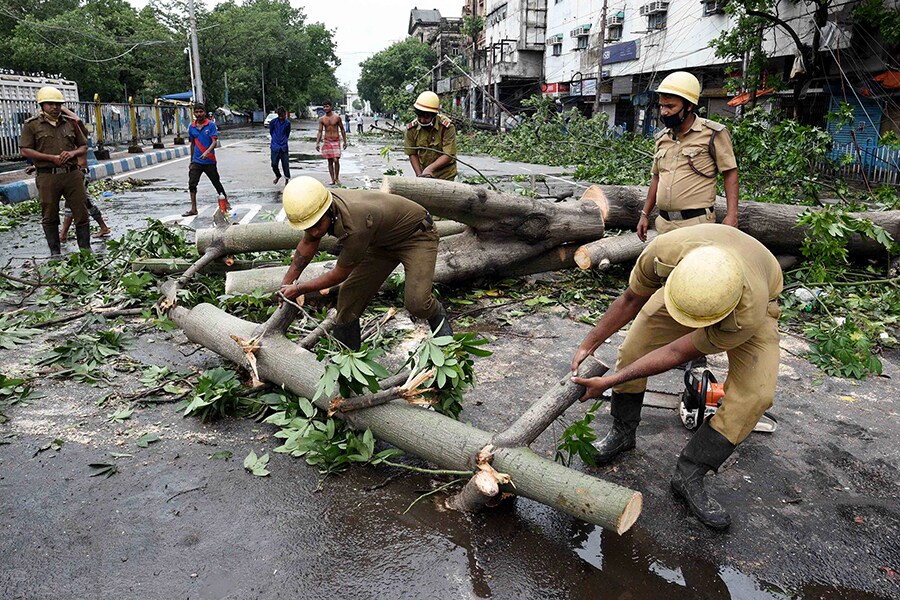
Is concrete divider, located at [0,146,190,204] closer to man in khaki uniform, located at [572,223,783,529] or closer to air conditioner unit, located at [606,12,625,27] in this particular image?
man in khaki uniform, located at [572,223,783,529]

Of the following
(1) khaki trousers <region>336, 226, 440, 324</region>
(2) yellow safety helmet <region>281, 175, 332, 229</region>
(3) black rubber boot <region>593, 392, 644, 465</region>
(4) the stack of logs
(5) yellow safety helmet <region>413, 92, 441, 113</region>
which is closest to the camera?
(4) the stack of logs

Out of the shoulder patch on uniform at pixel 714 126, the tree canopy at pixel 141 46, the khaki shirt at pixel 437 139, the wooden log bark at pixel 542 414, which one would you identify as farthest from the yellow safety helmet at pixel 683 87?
the tree canopy at pixel 141 46

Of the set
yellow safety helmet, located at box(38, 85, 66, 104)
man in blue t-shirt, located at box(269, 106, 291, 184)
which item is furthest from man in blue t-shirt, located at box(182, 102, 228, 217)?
yellow safety helmet, located at box(38, 85, 66, 104)

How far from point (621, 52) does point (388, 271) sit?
27691 mm

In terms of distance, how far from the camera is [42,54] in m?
33.3

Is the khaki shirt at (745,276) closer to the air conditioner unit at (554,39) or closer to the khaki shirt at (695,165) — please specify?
the khaki shirt at (695,165)

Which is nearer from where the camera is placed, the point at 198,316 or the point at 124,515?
the point at 124,515

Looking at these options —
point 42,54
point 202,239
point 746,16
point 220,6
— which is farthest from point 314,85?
point 202,239

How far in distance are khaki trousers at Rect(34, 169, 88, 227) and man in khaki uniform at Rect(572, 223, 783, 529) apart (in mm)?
6105

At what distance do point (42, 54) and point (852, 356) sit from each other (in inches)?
1552

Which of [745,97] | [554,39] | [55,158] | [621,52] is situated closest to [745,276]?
[55,158]

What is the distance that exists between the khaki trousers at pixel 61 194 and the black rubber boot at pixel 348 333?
437 cm

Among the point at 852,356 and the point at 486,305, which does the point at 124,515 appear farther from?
the point at 852,356

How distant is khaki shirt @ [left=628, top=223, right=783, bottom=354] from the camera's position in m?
2.39
